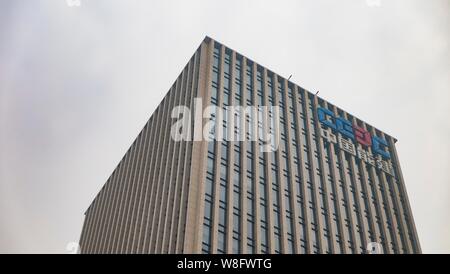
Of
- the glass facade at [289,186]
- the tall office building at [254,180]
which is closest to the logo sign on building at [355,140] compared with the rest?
the tall office building at [254,180]

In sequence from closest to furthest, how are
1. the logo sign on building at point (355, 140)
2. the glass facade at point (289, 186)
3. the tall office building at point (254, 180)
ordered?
the tall office building at point (254, 180), the glass facade at point (289, 186), the logo sign on building at point (355, 140)

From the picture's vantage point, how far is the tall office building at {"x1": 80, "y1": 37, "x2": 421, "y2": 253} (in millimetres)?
45594

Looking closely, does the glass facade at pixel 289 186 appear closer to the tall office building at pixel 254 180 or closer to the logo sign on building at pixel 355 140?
the tall office building at pixel 254 180

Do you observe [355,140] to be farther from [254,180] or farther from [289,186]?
[254,180]

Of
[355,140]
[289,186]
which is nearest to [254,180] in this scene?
[289,186]

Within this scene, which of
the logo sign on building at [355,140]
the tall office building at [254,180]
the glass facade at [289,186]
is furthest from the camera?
the logo sign on building at [355,140]

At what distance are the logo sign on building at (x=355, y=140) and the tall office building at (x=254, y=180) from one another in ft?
0.52

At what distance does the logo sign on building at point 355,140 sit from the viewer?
6349 centimetres

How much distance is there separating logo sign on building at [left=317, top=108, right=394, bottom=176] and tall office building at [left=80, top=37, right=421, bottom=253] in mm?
158

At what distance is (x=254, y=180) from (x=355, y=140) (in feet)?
65.7

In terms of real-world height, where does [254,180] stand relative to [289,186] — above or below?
below

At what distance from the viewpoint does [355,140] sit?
6538 cm

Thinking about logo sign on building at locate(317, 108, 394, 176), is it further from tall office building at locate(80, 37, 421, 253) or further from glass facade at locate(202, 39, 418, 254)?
glass facade at locate(202, 39, 418, 254)
